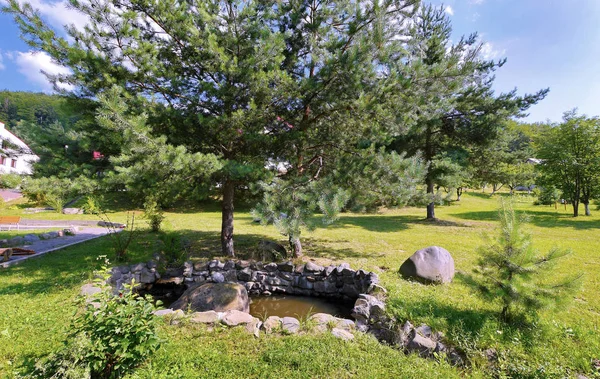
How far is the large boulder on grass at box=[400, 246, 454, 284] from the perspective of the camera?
5.58 m

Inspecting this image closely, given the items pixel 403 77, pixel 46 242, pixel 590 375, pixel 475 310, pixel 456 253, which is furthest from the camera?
pixel 46 242

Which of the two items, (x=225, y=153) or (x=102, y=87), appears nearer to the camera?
(x=102, y=87)

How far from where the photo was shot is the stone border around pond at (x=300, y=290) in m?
3.79

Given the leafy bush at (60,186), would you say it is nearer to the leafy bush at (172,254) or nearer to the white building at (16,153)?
the white building at (16,153)

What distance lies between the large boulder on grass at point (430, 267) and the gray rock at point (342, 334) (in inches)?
104

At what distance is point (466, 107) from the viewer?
1320 centimetres

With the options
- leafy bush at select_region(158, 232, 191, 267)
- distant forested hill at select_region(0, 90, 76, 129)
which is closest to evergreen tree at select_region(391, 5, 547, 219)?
leafy bush at select_region(158, 232, 191, 267)

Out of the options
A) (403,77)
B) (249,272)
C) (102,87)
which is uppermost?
(403,77)

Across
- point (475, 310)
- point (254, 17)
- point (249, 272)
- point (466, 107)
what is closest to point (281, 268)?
point (249, 272)

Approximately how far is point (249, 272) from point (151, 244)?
4.30 m

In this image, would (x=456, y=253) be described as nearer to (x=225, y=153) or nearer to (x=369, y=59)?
(x=369, y=59)

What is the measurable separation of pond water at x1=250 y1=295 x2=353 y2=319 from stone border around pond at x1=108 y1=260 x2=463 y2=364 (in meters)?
0.21

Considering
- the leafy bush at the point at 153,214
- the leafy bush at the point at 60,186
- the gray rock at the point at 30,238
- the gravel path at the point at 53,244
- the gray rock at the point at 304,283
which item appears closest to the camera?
the leafy bush at the point at 60,186

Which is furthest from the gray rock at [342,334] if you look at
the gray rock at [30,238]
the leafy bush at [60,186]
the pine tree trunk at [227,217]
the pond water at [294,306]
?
the gray rock at [30,238]
